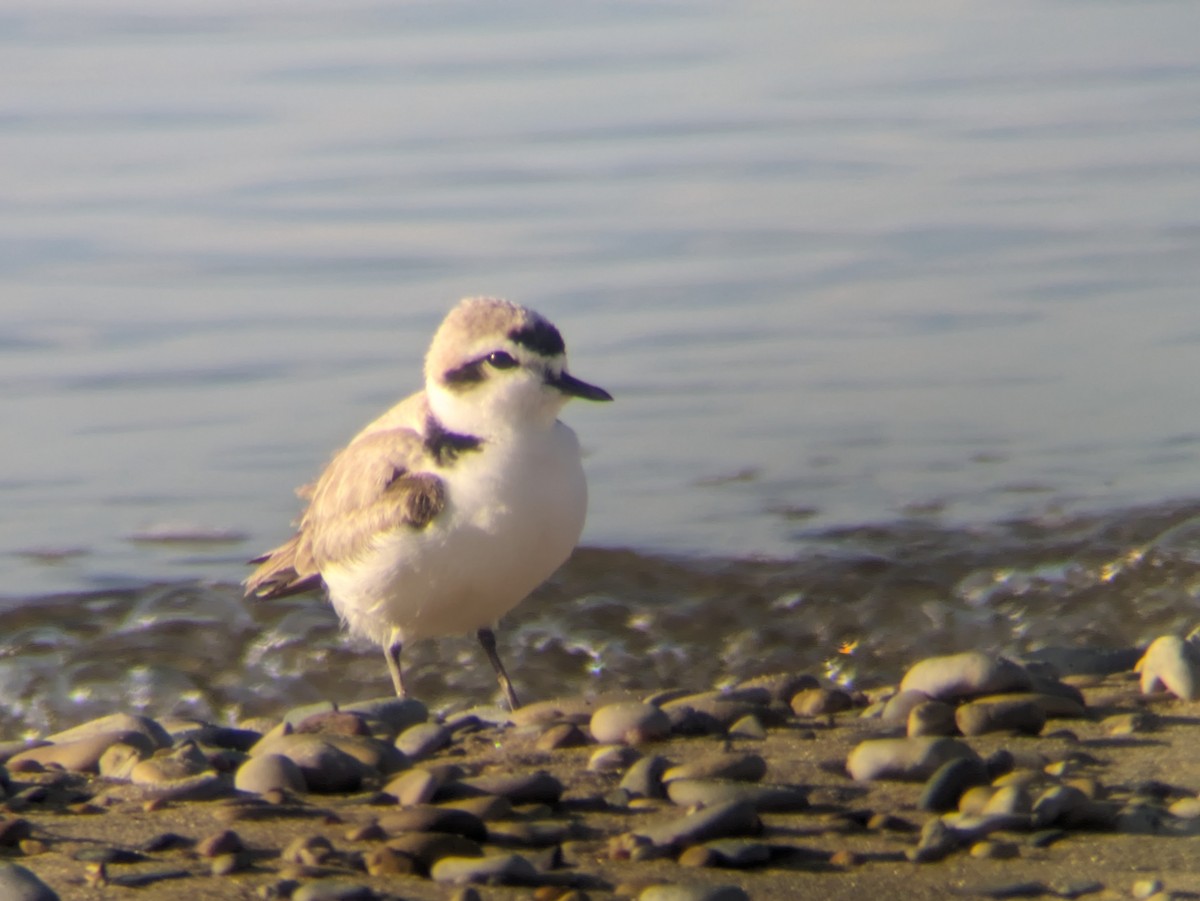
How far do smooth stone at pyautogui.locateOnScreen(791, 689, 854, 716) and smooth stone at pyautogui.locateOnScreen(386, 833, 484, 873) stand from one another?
5.09 feet

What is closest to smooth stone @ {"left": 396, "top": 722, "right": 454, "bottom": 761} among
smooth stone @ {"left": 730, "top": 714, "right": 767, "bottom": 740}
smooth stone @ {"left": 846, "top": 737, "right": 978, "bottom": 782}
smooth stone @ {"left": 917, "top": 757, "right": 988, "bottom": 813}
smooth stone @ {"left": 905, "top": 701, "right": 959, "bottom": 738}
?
smooth stone @ {"left": 730, "top": 714, "right": 767, "bottom": 740}

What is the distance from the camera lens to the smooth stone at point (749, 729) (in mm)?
4552

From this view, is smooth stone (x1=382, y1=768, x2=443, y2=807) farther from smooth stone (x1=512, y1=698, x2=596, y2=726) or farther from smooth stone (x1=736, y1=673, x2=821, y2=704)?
smooth stone (x1=736, y1=673, x2=821, y2=704)

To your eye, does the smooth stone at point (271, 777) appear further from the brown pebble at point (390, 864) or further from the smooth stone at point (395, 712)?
the smooth stone at point (395, 712)

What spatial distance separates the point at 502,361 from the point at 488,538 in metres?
0.53

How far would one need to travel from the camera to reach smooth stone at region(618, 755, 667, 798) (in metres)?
3.99

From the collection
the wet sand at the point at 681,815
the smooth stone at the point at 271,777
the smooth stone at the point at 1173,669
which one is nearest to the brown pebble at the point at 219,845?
the wet sand at the point at 681,815

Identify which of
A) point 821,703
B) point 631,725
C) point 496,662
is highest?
point 631,725

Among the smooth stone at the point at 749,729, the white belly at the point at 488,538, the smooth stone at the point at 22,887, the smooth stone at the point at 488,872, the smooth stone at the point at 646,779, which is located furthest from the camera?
the white belly at the point at 488,538

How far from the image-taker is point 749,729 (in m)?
4.58

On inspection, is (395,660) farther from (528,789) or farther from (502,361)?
(528,789)

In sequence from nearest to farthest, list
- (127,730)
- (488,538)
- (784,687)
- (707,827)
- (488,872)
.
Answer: (488,872) → (707,827) → (127,730) → (784,687) → (488,538)

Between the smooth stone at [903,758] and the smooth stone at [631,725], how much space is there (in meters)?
0.54

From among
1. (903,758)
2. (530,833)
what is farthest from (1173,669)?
(530,833)
